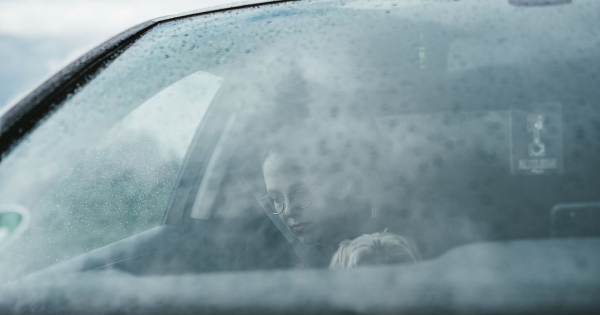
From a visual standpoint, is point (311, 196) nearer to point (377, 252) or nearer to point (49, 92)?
point (377, 252)

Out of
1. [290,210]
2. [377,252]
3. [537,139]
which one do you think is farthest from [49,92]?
[537,139]

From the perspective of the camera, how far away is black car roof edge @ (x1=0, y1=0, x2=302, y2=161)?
1162 mm

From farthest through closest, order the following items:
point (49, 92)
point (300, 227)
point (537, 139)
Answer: point (300, 227) < point (49, 92) < point (537, 139)

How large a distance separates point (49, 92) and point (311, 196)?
682mm

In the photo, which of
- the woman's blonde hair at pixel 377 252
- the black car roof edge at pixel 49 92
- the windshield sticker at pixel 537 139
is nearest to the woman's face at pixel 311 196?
the woman's blonde hair at pixel 377 252

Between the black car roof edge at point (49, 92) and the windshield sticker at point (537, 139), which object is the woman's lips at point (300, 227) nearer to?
the windshield sticker at point (537, 139)

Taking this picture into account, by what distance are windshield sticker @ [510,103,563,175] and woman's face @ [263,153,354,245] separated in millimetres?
377

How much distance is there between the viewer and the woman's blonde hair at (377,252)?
0.90 metres

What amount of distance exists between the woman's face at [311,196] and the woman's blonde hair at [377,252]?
0.10 metres

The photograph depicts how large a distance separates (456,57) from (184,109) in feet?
2.90

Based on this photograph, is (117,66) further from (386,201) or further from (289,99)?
(386,201)

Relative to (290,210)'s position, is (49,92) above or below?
above

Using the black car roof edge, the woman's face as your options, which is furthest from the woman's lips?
the black car roof edge

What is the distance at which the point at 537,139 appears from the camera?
1.10 meters
